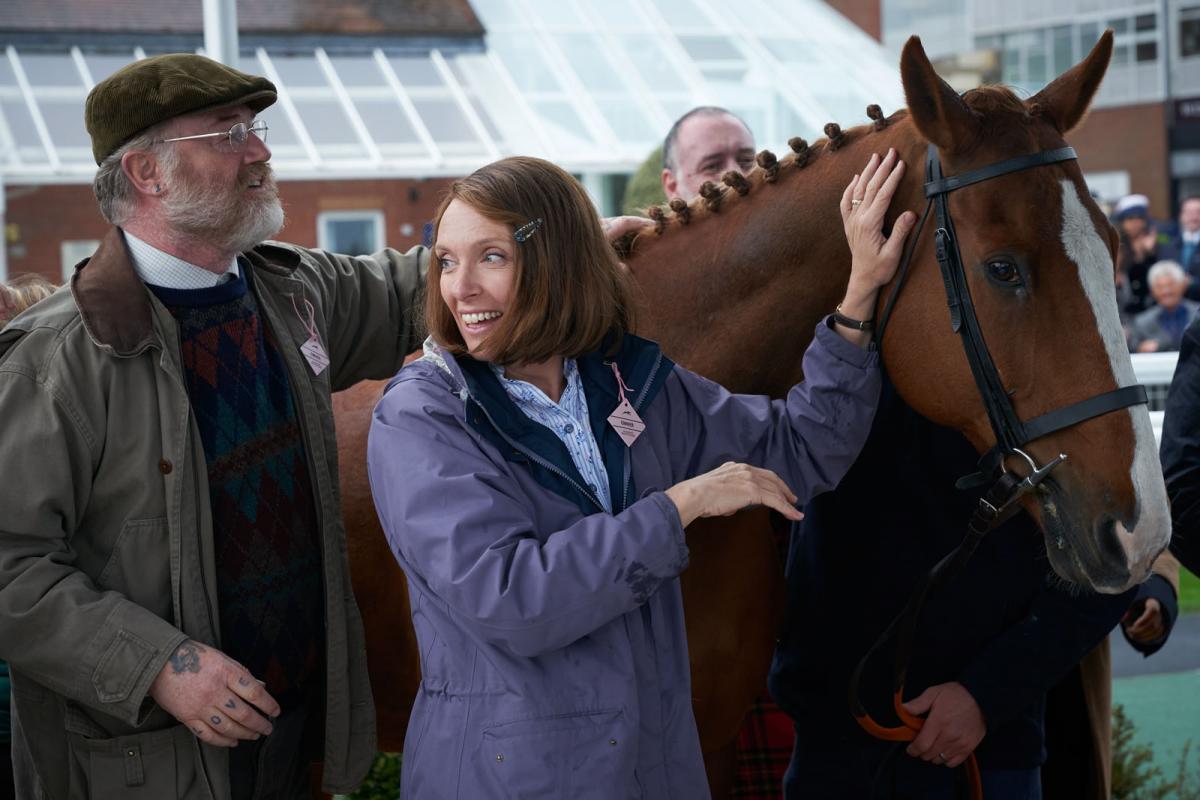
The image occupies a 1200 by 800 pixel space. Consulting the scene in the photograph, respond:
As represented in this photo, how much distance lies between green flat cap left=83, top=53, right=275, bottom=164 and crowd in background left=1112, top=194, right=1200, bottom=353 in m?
6.76

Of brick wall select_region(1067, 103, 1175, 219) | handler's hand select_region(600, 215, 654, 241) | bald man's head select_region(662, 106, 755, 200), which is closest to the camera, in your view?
handler's hand select_region(600, 215, 654, 241)

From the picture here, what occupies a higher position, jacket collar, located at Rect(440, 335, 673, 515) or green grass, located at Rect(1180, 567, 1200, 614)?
jacket collar, located at Rect(440, 335, 673, 515)

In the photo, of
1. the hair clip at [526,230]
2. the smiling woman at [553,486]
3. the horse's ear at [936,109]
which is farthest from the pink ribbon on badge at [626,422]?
the horse's ear at [936,109]

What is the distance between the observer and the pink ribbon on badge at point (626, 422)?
2.00 meters

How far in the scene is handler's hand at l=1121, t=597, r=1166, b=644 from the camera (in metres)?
3.01

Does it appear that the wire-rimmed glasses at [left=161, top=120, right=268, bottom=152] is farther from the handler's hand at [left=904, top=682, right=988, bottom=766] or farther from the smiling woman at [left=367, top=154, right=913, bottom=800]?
the handler's hand at [left=904, top=682, right=988, bottom=766]

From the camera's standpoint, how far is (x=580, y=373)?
6.88ft

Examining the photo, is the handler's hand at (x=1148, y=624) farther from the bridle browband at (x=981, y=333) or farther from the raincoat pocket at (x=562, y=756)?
the raincoat pocket at (x=562, y=756)

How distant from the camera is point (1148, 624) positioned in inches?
119

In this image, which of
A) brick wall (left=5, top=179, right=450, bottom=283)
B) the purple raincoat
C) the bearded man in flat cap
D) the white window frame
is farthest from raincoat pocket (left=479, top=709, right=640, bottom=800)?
Result: the white window frame

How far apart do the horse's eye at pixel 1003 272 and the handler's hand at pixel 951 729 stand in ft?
2.87

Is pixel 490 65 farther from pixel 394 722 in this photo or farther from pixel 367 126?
pixel 394 722

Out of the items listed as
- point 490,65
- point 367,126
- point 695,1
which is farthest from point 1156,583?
point 695,1

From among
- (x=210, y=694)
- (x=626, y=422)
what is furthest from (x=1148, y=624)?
(x=210, y=694)
